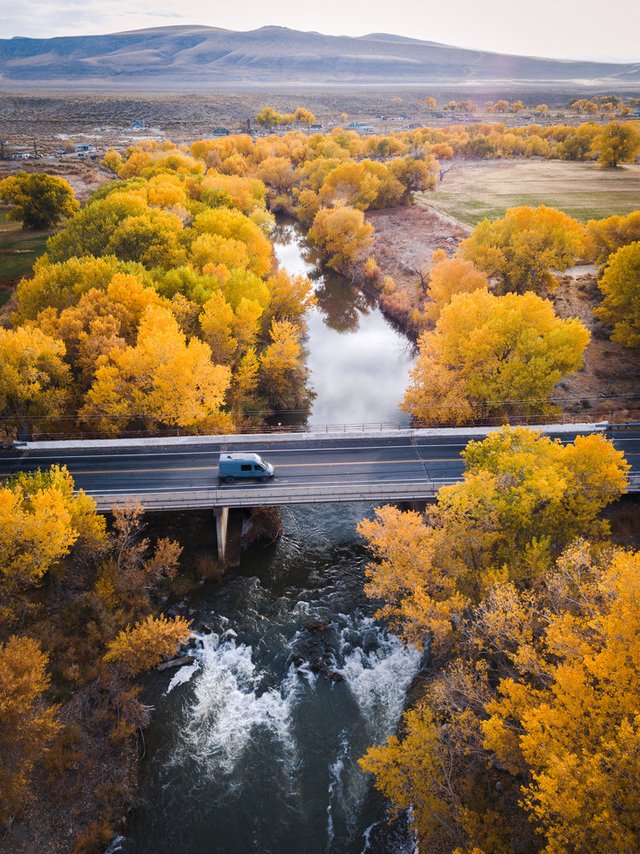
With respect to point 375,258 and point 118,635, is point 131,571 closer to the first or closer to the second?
point 118,635

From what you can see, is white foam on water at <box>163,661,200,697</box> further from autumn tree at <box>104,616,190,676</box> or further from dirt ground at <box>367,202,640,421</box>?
dirt ground at <box>367,202,640,421</box>

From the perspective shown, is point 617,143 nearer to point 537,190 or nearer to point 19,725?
point 537,190

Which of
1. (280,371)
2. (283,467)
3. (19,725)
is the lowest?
(19,725)

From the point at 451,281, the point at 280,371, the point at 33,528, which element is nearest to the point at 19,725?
the point at 33,528

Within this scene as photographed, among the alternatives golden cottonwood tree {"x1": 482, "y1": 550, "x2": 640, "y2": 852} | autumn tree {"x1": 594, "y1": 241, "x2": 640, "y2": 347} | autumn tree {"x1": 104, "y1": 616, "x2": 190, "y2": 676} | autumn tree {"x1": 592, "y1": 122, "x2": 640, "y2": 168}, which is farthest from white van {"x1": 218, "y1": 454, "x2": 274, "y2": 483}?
autumn tree {"x1": 592, "y1": 122, "x2": 640, "y2": 168}

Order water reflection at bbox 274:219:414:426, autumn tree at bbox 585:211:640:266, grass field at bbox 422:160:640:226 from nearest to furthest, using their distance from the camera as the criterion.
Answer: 1. water reflection at bbox 274:219:414:426
2. autumn tree at bbox 585:211:640:266
3. grass field at bbox 422:160:640:226

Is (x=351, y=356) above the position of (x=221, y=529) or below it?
above
